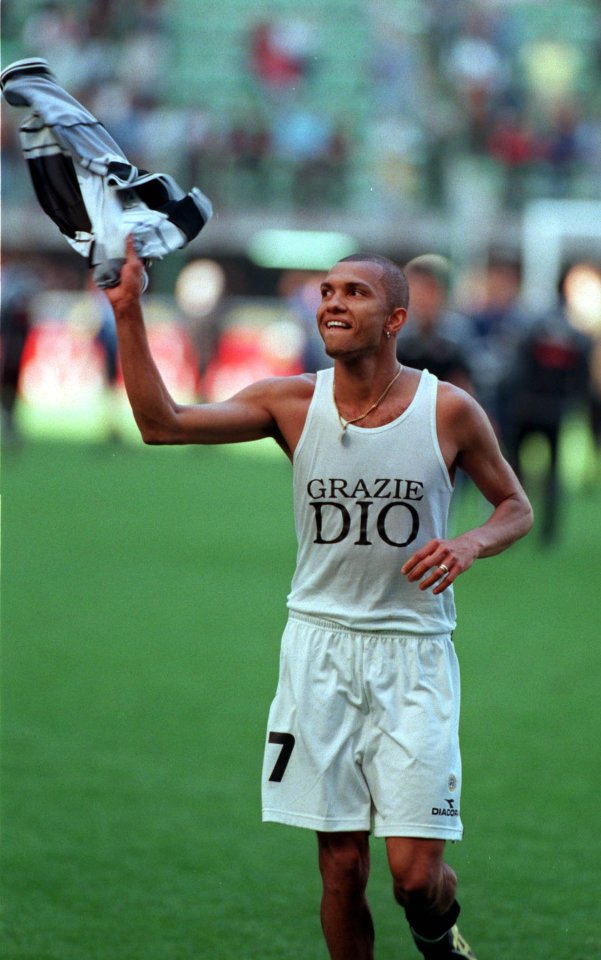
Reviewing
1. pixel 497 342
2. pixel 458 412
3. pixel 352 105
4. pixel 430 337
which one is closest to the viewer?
pixel 458 412

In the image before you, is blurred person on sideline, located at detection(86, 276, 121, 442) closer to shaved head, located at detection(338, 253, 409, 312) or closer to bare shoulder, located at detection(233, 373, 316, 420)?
bare shoulder, located at detection(233, 373, 316, 420)

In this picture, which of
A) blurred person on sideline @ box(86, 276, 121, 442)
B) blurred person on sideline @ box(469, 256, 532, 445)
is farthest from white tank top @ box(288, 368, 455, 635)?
blurred person on sideline @ box(86, 276, 121, 442)

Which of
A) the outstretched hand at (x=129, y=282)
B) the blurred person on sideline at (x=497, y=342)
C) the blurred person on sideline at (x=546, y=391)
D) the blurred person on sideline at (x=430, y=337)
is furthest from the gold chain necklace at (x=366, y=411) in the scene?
the blurred person on sideline at (x=546, y=391)

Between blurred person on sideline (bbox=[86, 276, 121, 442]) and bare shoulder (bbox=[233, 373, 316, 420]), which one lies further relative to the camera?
blurred person on sideline (bbox=[86, 276, 121, 442])

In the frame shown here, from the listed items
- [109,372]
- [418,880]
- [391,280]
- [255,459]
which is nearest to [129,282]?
[391,280]

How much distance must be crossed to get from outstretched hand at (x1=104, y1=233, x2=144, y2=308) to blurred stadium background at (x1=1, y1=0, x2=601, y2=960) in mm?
2102

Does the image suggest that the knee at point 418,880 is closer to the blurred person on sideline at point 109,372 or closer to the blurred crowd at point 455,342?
the blurred crowd at point 455,342

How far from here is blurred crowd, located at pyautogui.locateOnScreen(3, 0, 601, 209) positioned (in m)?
31.1

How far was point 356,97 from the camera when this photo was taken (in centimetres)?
3403

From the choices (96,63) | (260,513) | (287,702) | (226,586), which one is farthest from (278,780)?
(96,63)

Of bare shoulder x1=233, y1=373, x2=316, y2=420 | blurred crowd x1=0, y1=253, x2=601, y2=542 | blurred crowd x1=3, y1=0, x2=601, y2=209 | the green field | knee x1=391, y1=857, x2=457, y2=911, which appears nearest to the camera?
knee x1=391, y1=857, x2=457, y2=911

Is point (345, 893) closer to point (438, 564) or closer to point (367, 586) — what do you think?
point (367, 586)

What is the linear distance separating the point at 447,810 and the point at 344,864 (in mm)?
311

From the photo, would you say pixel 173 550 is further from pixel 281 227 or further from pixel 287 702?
pixel 281 227
